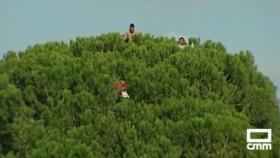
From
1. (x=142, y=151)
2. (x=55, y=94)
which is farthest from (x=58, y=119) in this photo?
(x=142, y=151)

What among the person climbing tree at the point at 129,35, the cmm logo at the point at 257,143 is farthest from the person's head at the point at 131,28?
the cmm logo at the point at 257,143

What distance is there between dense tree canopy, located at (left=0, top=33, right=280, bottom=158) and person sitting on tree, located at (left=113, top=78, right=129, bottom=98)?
154 mm

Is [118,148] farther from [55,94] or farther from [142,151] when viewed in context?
[55,94]

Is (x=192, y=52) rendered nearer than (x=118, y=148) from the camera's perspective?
No

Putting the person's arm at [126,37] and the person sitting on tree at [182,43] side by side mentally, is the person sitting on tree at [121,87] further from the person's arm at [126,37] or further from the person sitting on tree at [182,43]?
the person sitting on tree at [182,43]

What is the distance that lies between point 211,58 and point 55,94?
5.25 meters

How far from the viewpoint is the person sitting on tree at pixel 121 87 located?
1136 inches

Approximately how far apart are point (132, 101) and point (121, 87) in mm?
691

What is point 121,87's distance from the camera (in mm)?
28922

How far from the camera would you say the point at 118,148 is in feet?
91.2

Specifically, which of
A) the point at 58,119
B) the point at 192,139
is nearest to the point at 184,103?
the point at 192,139

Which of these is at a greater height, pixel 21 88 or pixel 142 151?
pixel 21 88

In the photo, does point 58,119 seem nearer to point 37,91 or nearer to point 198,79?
point 37,91

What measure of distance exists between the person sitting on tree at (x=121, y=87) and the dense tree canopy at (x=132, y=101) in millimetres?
154
